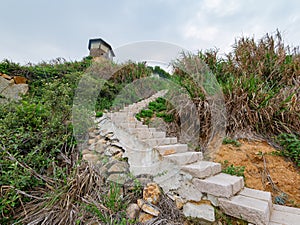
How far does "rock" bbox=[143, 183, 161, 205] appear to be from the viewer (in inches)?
60.6

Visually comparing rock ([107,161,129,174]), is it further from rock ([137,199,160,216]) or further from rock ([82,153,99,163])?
rock ([137,199,160,216])

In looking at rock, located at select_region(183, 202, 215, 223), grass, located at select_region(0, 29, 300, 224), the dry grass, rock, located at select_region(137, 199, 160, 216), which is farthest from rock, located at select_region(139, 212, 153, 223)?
the dry grass

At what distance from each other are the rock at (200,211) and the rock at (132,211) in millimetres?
408

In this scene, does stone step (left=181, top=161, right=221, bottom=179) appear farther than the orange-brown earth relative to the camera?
No

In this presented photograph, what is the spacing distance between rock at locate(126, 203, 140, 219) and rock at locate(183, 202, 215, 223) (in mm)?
408

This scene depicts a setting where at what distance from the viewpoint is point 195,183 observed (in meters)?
1.49

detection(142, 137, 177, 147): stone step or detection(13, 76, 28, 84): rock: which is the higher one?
detection(13, 76, 28, 84): rock

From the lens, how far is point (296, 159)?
181 centimetres

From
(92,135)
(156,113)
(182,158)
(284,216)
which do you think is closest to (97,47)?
(156,113)

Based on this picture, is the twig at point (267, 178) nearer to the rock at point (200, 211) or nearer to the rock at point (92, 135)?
the rock at point (200, 211)

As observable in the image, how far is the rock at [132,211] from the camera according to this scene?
145cm

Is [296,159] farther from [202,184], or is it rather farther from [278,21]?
[278,21]

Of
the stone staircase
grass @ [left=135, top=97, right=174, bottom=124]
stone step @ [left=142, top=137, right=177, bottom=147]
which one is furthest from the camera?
grass @ [left=135, top=97, right=174, bottom=124]

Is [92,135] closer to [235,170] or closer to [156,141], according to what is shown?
[156,141]
